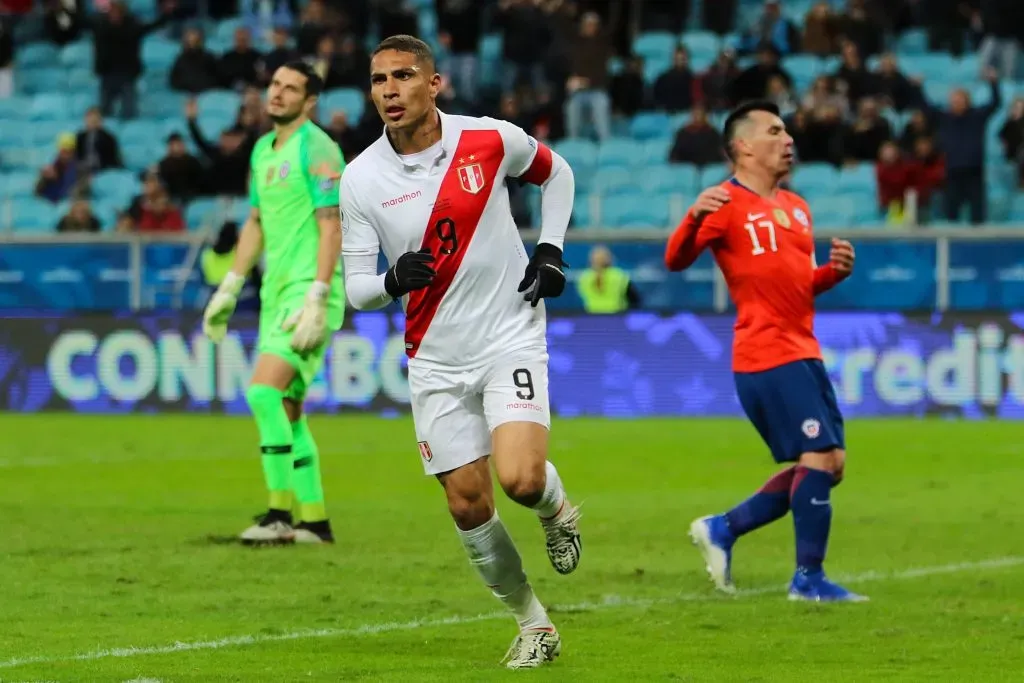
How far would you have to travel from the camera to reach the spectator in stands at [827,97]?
72.3 feet

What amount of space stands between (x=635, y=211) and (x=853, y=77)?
128 inches

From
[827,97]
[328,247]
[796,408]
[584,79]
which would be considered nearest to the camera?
[796,408]

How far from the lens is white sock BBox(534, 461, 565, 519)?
6.77 m

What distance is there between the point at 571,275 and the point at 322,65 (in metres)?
5.55

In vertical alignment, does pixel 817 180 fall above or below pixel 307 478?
above

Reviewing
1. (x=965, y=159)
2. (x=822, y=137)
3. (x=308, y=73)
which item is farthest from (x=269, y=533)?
(x=822, y=137)

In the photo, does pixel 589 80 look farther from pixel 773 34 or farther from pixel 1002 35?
pixel 1002 35

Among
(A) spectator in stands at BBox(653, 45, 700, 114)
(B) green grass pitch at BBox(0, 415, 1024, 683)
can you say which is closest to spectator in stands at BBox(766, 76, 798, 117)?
(A) spectator in stands at BBox(653, 45, 700, 114)

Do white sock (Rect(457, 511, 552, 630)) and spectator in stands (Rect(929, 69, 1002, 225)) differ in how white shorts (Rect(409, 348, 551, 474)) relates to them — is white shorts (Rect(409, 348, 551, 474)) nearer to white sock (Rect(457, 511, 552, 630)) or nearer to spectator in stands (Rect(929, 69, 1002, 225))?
white sock (Rect(457, 511, 552, 630))

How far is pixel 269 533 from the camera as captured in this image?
1038cm

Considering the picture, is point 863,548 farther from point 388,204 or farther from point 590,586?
point 388,204

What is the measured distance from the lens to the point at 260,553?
32.9ft

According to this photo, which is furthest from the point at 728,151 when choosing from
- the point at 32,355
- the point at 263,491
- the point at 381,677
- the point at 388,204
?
the point at 32,355

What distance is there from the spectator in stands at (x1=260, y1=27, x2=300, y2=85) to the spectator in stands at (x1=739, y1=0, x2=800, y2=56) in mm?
5707
